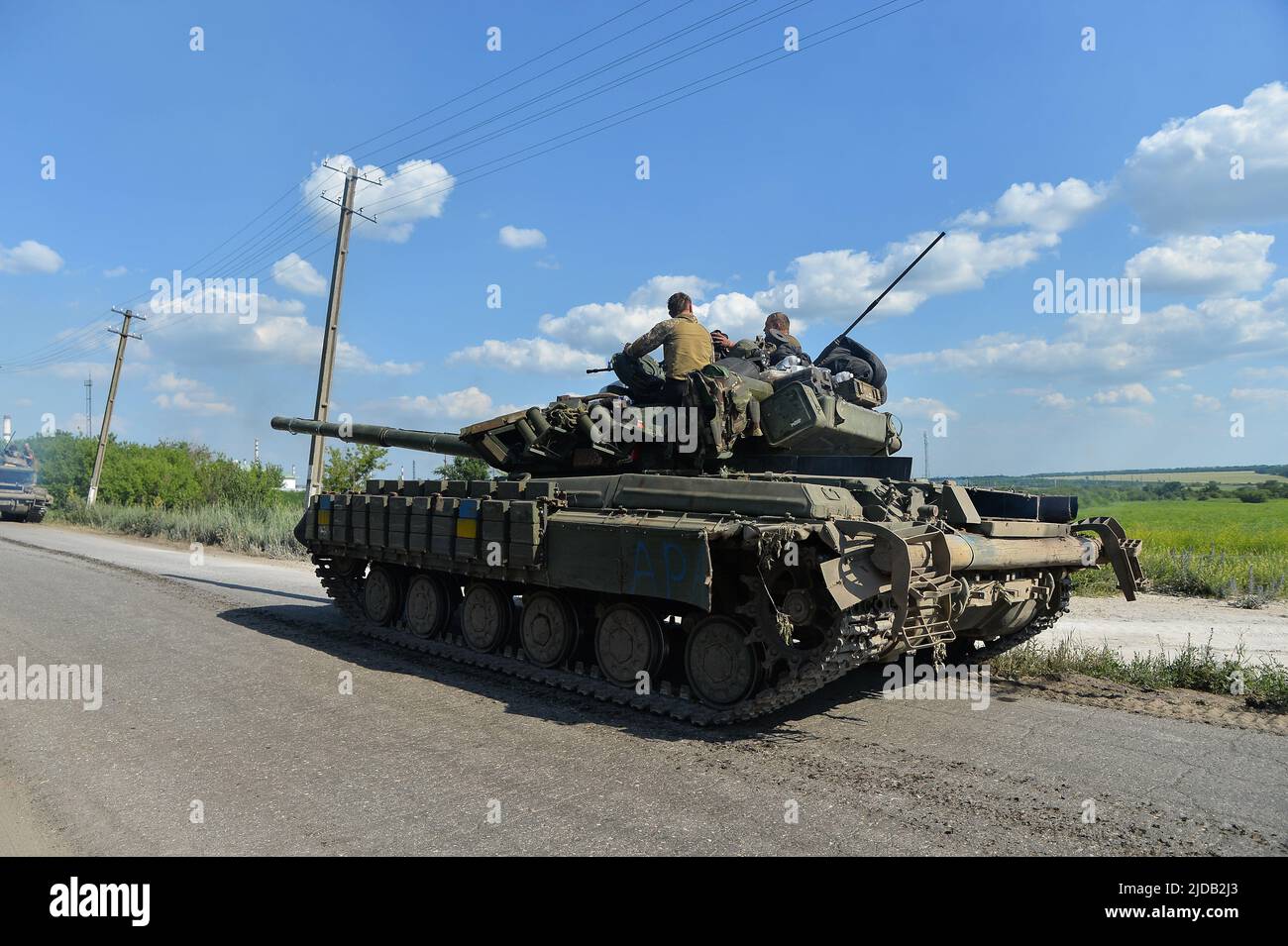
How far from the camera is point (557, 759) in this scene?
5.79 m

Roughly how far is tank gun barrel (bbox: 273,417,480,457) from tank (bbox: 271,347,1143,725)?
3.5 inches

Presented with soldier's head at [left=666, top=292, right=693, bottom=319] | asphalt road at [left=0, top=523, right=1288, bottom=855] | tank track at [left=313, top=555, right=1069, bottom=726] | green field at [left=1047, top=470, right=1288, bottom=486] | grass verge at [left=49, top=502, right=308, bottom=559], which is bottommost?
asphalt road at [left=0, top=523, right=1288, bottom=855]

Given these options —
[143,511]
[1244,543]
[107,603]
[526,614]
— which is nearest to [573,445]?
[526,614]

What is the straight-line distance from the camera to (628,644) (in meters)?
7.75

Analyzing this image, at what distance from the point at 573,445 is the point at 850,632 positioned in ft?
13.5

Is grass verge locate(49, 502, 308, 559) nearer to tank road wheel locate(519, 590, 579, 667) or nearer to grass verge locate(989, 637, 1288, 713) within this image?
tank road wheel locate(519, 590, 579, 667)

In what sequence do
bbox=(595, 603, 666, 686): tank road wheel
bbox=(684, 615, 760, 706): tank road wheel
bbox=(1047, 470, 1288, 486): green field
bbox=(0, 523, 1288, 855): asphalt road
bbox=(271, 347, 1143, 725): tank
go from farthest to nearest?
bbox=(1047, 470, 1288, 486): green field → bbox=(595, 603, 666, 686): tank road wheel → bbox=(684, 615, 760, 706): tank road wheel → bbox=(271, 347, 1143, 725): tank → bbox=(0, 523, 1288, 855): asphalt road

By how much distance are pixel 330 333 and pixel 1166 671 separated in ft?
56.6

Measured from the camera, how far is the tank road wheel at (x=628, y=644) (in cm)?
755

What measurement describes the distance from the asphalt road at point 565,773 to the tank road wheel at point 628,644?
54cm

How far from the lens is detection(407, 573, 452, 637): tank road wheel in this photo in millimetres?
10086

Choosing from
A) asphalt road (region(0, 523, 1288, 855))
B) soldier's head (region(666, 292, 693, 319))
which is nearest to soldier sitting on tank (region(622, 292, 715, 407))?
soldier's head (region(666, 292, 693, 319))

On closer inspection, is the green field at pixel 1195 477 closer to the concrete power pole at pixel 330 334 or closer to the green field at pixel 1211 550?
the green field at pixel 1211 550

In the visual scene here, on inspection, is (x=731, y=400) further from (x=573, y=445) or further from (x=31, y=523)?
(x=31, y=523)
